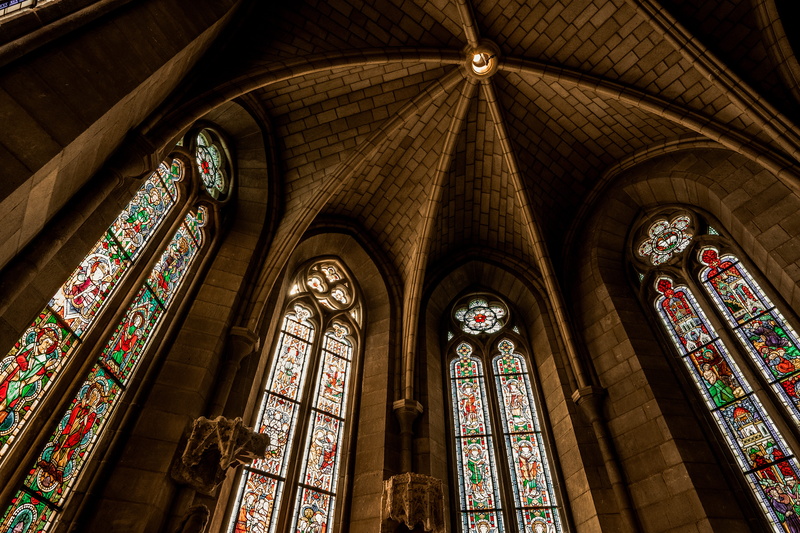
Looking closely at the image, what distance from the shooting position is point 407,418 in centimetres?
788

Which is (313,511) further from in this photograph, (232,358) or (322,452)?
(232,358)

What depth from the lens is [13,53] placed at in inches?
141

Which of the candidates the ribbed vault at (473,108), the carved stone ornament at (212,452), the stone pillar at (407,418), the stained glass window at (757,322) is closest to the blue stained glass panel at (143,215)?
the ribbed vault at (473,108)

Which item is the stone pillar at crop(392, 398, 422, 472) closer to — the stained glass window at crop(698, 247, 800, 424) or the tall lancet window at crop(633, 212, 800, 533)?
the tall lancet window at crop(633, 212, 800, 533)

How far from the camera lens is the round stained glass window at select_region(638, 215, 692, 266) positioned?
865cm

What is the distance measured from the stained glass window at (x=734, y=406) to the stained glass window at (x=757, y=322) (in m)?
0.29

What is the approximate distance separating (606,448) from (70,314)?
660 centimetres

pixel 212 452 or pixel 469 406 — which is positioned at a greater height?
pixel 469 406

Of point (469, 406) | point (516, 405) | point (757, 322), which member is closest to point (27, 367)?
point (469, 406)

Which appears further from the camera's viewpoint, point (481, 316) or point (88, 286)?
point (481, 316)

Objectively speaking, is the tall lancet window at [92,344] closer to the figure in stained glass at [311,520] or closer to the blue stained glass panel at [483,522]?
the figure in stained glass at [311,520]

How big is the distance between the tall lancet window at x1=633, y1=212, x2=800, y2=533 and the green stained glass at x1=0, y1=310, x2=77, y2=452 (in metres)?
7.72

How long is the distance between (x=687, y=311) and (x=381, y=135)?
5.48m

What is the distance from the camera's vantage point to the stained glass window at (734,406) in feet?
20.4
